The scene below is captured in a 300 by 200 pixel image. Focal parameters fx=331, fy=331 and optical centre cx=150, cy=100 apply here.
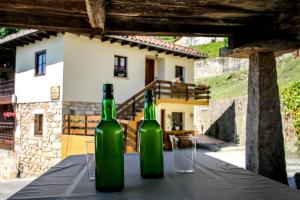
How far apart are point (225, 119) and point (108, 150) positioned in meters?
15.9

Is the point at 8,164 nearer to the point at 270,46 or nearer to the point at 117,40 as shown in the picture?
the point at 117,40

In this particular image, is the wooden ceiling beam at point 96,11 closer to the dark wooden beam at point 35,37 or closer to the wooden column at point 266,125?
the wooden column at point 266,125

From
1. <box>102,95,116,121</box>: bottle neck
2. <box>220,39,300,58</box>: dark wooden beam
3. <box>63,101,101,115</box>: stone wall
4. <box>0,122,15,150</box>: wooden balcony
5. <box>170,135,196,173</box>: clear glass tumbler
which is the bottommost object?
<box>0,122,15,150</box>: wooden balcony

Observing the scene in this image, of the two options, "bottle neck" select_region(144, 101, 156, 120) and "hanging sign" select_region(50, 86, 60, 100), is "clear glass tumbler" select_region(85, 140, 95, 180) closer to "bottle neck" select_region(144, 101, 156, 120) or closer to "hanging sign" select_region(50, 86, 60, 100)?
"bottle neck" select_region(144, 101, 156, 120)

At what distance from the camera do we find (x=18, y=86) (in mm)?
14188

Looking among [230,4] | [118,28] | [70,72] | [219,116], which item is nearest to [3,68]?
[70,72]

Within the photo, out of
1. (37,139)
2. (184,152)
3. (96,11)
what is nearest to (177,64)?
(37,139)

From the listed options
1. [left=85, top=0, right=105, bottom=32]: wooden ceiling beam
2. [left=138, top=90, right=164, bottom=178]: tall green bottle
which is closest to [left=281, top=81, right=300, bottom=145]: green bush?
[left=85, top=0, right=105, bottom=32]: wooden ceiling beam

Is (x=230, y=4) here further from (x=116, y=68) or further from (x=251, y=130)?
(x=116, y=68)

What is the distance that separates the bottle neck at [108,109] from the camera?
51.9 inches

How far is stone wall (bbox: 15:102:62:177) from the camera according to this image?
40.0ft

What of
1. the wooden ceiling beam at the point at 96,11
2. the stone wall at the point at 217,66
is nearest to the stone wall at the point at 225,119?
the stone wall at the point at 217,66

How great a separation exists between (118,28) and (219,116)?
14.9 meters

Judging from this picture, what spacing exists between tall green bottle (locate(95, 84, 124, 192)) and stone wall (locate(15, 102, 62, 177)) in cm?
1107
